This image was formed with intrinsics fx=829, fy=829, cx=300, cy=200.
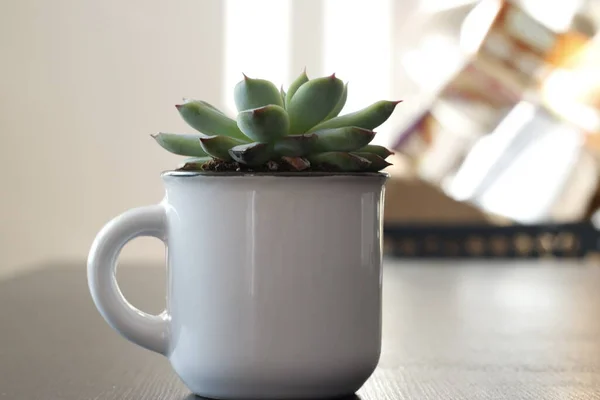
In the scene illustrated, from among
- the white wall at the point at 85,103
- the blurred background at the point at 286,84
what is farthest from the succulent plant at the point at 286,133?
the white wall at the point at 85,103

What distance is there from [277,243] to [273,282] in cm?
2

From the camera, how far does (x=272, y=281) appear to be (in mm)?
404

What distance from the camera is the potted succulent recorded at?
1.31 feet

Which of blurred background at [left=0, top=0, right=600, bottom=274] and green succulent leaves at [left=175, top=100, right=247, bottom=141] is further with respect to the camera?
blurred background at [left=0, top=0, right=600, bottom=274]

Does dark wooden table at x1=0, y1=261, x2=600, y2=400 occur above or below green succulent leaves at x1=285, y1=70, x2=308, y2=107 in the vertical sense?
below

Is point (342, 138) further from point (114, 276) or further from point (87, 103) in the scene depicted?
point (87, 103)

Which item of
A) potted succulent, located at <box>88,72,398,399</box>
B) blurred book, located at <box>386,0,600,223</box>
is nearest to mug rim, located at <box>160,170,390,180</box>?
potted succulent, located at <box>88,72,398,399</box>

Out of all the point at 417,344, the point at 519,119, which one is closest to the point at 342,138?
the point at 417,344

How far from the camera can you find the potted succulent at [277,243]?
40 centimetres

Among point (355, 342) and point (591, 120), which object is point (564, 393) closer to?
point (355, 342)

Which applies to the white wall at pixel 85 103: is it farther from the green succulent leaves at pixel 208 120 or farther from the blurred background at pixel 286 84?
the green succulent leaves at pixel 208 120

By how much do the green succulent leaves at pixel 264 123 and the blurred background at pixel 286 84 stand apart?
7.82ft

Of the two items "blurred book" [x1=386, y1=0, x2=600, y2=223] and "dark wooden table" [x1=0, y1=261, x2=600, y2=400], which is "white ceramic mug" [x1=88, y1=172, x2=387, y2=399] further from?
"blurred book" [x1=386, y1=0, x2=600, y2=223]

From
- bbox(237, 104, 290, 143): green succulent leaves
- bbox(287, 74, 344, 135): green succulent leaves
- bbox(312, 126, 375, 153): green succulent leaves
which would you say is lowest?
bbox(312, 126, 375, 153): green succulent leaves
